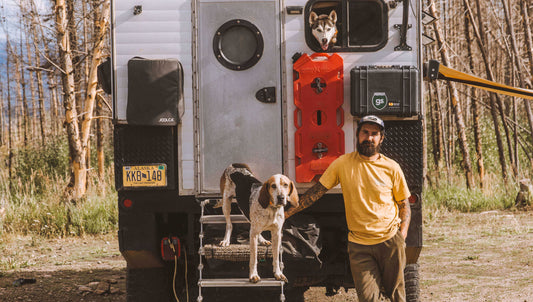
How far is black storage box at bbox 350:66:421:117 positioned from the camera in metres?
4.60

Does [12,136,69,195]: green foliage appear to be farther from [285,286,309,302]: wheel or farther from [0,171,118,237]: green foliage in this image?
[285,286,309,302]: wheel

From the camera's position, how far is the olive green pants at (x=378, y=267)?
159 inches

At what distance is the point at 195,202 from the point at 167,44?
134 cm

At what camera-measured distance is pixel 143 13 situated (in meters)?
4.81

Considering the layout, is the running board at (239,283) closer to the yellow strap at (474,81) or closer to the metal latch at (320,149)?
the metal latch at (320,149)

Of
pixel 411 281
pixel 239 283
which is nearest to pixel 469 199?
pixel 411 281

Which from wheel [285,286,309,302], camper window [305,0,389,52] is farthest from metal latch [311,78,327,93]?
wheel [285,286,309,302]

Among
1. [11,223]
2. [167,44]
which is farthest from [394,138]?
[11,223]

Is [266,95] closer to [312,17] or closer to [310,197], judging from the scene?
[312,17]

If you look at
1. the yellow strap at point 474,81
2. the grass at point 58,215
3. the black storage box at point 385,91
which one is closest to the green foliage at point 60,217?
Result: the grass at point 58,215

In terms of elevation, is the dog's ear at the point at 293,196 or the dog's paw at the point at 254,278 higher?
the dog's ear at the point at 293,196

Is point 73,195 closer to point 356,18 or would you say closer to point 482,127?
point 356,18

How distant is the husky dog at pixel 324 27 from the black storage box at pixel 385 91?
34cm

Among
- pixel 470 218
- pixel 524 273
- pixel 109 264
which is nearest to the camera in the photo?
pixel 524 273
